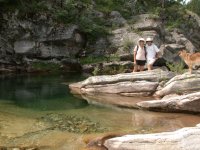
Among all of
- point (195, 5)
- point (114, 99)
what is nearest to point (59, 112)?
point (114, 99)

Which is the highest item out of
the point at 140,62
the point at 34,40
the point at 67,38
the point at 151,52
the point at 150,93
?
the point at 67,38

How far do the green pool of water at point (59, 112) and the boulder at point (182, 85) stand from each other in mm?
2761

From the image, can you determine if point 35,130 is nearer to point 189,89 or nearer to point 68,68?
point 189,89

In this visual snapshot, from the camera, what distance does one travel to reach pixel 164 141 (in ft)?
29.9

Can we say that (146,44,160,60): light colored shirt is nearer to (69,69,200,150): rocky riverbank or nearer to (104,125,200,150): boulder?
(69,69,200,150): rocky riverbank

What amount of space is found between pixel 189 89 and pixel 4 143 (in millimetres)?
9566

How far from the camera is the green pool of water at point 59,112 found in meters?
11.3

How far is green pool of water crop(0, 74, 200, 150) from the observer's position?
11.3 meters

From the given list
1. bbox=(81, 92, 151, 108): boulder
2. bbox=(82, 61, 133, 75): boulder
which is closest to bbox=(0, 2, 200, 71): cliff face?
bbox=(82, 61, 133, 75): boulder

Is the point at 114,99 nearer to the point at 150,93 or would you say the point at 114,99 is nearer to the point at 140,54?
the point at 150,93

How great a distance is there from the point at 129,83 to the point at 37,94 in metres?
5.45

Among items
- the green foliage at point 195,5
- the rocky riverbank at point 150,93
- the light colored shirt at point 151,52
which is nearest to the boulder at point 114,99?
the rocky riverbank at point 150,93

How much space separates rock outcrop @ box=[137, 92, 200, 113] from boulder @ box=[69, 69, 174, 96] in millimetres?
3471

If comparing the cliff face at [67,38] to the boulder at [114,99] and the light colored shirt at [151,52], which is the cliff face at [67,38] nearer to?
the light colored shirt at [151,52]
